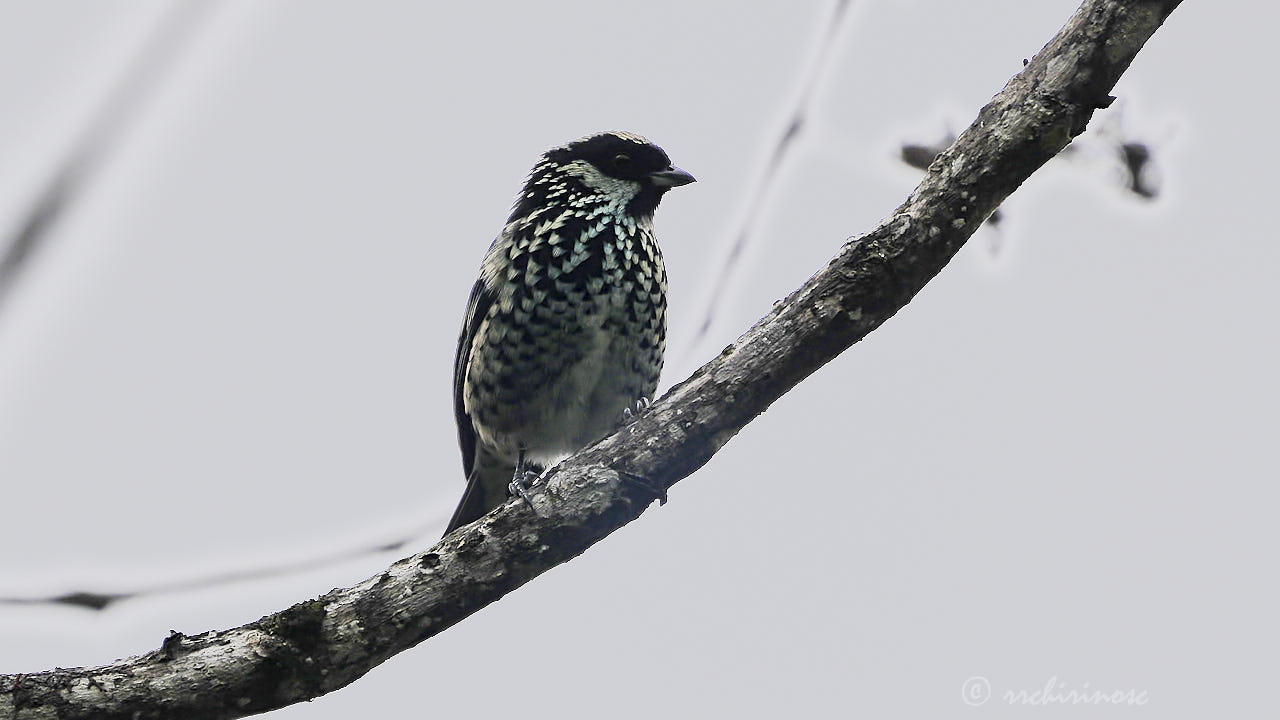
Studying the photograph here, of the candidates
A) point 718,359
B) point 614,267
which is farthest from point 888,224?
point 614,267

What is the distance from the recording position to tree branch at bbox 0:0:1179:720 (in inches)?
114

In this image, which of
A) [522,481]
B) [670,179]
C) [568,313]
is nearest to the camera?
[522,481]

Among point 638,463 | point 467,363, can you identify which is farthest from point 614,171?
point 638,463

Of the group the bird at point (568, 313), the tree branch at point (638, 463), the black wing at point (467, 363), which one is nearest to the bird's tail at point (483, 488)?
the bird at point (568, 313)

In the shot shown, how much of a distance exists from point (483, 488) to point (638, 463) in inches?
85.7

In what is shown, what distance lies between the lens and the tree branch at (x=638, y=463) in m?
2.90

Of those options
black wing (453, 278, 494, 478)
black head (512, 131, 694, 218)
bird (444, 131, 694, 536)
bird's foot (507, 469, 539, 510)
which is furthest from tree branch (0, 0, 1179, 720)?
black head (512, 131, 694, 218)

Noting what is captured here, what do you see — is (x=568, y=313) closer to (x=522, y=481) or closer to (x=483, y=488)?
(x=522, y=481)

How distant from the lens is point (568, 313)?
4852mm

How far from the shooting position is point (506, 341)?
4.95m

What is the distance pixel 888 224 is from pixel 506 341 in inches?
84.1

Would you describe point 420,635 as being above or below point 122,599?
above

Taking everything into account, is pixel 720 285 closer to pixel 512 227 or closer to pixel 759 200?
pixel 759 200

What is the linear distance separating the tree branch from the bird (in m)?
1.37
